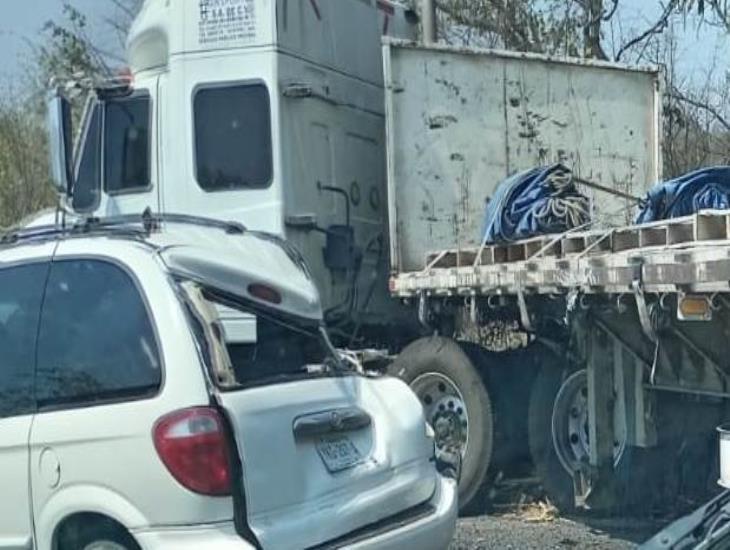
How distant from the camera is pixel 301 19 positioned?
9703 millimetres

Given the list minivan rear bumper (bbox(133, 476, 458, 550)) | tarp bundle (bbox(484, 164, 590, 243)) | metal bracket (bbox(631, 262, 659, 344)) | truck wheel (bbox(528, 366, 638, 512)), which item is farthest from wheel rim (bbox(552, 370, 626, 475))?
minivan rear bumper (bbox(133, 476, 458, 550))

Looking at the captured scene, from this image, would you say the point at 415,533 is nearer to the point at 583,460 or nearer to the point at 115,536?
the point at 115,536

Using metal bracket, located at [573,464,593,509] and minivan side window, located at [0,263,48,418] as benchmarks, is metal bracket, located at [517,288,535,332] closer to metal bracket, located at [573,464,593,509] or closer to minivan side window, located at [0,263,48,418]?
metal bracket, located at [573,464,593,509]

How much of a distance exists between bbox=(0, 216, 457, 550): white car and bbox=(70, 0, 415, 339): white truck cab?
12.2ft

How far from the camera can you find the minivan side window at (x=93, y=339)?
16.3 ft

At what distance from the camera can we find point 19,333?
5.37 meters

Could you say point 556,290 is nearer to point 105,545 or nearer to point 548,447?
point 548,447

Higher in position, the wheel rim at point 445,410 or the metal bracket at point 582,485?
the wheel rim at point 445,410

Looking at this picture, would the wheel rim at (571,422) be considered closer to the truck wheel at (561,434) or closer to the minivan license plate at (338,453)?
the truck wheel at (561,434)

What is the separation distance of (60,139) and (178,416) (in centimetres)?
477

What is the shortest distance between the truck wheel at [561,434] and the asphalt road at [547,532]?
122mm

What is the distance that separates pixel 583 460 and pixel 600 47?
11502mm

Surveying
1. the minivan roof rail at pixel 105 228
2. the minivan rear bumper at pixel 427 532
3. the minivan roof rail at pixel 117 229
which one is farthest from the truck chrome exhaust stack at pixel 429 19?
the minivan rear bumper at pixel 427 532

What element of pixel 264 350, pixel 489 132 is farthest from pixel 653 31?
pixel 264 350
